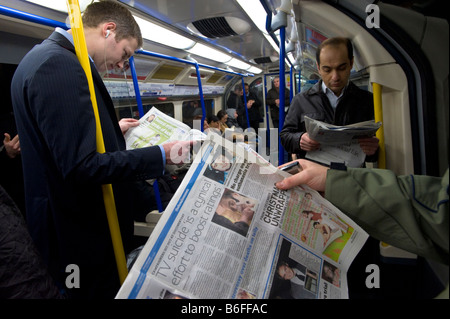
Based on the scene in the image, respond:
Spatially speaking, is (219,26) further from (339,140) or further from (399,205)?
(399,205)

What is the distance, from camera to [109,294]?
1.28 m

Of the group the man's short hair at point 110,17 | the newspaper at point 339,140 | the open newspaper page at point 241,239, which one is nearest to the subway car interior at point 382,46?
the newspaper at point 339,140

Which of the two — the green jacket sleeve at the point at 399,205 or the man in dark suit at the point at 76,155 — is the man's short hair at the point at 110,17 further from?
the green jacket sleeve at the point at 399,205

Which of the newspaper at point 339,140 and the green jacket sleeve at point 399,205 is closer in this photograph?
the green jacket sleeve at point 399,205

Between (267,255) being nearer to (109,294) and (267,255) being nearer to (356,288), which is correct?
(109,294)

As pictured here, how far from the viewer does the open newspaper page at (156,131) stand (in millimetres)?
1478

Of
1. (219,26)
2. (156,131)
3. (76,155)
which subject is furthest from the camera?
(219,26)

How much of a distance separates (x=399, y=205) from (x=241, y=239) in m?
0.51

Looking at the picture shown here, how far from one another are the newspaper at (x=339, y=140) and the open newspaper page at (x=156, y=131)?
63cm

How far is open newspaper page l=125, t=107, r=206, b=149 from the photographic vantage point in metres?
1.48

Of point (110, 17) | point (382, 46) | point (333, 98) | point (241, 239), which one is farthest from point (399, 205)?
point (110, 17)

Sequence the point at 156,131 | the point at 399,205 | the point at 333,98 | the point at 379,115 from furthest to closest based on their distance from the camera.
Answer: the point at 333,98 < the point at 156,131 < the point at 379,115 < the point at 399,205

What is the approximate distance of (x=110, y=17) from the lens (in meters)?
1.26

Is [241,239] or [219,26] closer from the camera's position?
[241,239]
